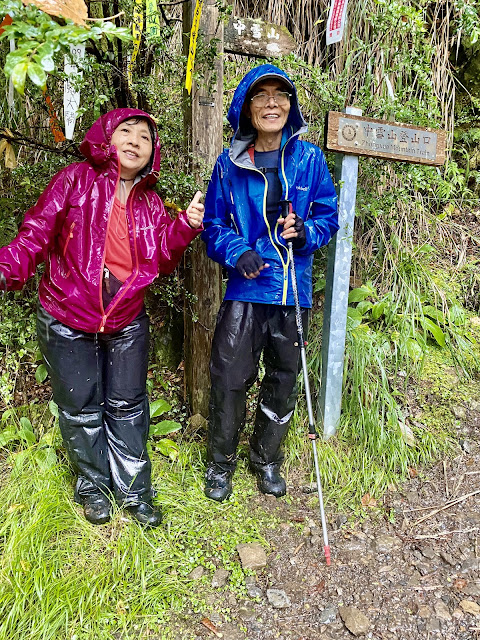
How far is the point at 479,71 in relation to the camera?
17.6 feet

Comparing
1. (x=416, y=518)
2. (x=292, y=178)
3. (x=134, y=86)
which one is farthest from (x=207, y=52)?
(x=416, y=518)

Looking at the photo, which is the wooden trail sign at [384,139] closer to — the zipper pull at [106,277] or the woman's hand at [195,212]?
the woman's hand at [195,212]

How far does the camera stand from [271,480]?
3.41 m

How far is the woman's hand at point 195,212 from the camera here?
2.76 meters

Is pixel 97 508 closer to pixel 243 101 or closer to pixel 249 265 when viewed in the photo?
pixel 249 265

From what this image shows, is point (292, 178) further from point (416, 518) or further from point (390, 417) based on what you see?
point (416, 518)

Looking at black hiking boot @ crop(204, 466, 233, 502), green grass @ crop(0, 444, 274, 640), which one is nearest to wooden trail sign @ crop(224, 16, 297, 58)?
black hiking boot @ crop(204, 466, 233, 502)

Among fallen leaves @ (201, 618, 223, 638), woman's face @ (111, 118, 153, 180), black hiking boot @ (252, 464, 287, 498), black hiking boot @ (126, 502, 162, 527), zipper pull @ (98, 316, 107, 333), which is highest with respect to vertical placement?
Result: woman's face @ (111, 118, 153, 180)

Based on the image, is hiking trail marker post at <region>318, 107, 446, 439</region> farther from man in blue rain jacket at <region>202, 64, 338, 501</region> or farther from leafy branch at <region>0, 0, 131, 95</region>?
leafy branch at <region>0, 0, 131, 95</region>

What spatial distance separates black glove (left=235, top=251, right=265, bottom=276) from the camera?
9.22ft

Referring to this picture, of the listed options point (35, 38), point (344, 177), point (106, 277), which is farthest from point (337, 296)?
point (35, 38)

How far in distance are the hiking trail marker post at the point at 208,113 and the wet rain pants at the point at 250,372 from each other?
34 cm

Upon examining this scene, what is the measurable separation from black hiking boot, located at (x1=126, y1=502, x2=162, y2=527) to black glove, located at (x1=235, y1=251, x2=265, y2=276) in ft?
5.13

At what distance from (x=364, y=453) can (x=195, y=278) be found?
1.81 metres
